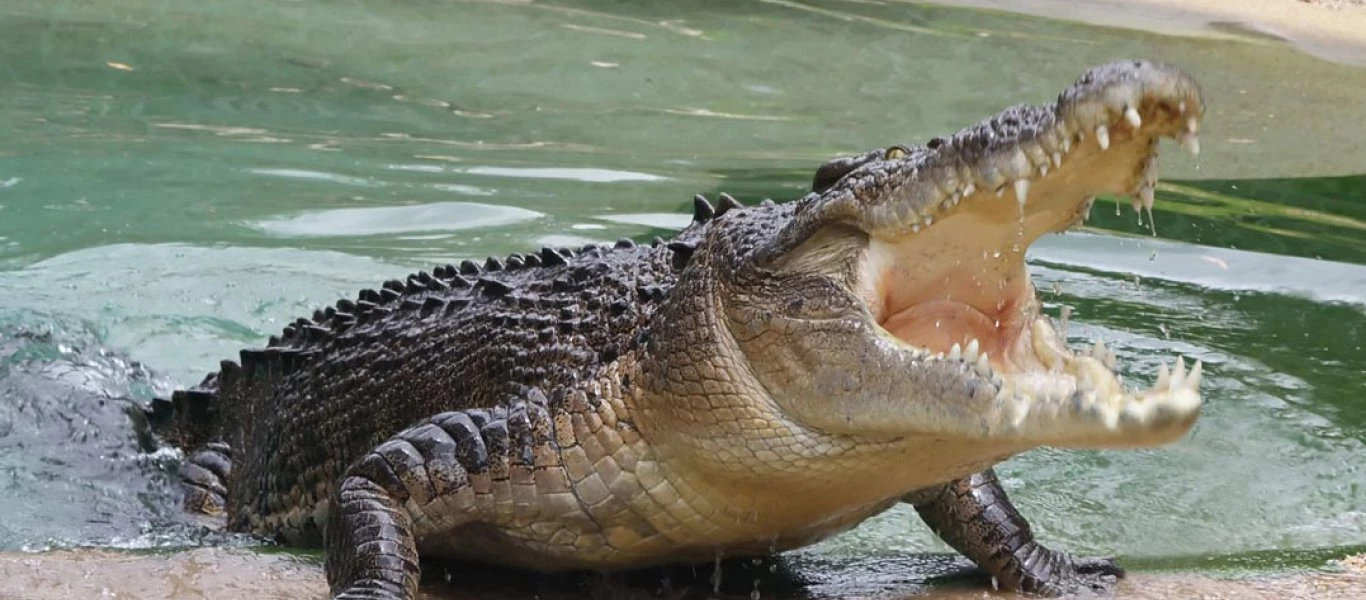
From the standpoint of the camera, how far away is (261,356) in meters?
4.92

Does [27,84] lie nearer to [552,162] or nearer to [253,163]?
[253,163]

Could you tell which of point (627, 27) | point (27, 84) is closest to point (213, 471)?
point (27, 84)

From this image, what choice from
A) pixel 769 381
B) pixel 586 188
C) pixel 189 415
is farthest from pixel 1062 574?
pixel 586 188

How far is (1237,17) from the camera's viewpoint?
13.8 metres

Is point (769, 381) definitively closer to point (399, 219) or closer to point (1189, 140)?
point (1189, 140)

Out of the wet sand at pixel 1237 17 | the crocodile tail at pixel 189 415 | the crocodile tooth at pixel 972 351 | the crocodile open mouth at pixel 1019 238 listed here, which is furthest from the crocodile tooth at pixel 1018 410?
the wet sand at pixel 1237 17

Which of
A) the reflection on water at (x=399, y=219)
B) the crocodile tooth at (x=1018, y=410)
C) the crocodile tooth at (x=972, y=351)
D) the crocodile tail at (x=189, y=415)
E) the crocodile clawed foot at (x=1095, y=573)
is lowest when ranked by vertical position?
the crocodile tail at (x=189, y=415)

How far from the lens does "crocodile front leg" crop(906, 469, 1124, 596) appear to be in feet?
12.8

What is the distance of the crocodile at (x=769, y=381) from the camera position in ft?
9.63

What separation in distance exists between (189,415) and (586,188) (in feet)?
11.4

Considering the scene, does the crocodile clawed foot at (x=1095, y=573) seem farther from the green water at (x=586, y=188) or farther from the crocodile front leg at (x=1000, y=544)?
the green water at (x=586, y=188)

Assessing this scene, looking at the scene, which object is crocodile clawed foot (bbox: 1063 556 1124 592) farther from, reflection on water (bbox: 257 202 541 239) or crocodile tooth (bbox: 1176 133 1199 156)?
reflection on water (bbox: 257 202 541 239)

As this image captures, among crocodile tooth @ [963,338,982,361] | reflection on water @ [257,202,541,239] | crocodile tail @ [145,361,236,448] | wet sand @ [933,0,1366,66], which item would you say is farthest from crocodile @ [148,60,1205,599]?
wet sand @ [933,0,1366,66]

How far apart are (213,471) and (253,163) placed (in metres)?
3.86
